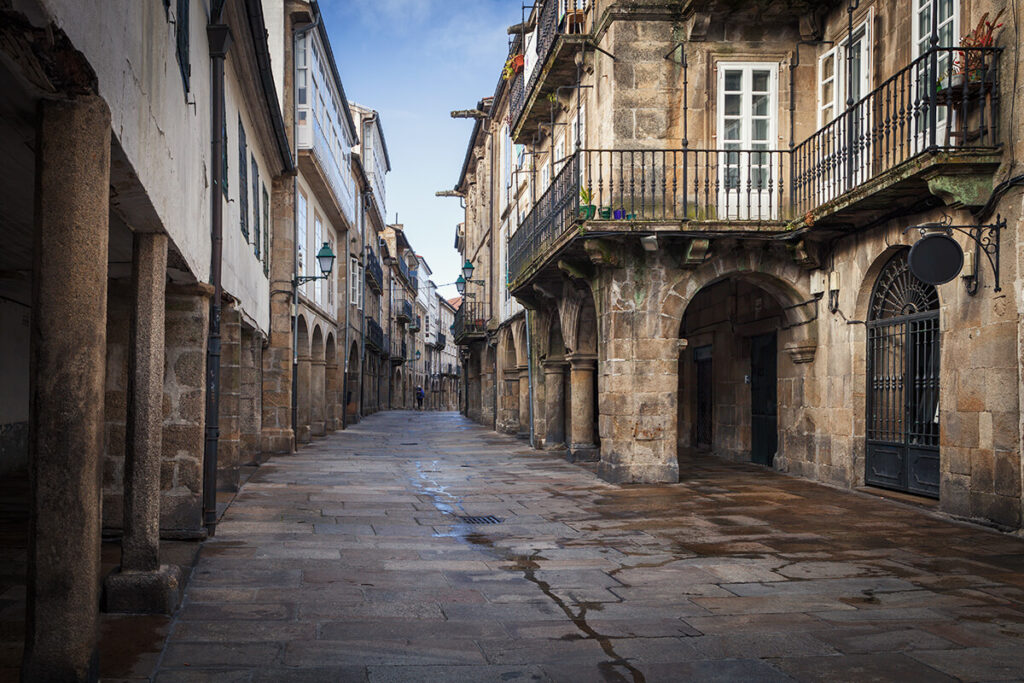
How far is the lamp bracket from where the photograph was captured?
9.20 metres

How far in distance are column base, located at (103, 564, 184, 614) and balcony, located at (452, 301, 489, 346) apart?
2813 cm

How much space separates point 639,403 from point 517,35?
11939 millimetres

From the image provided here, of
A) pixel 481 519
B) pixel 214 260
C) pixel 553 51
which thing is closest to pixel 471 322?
pixel 553 51

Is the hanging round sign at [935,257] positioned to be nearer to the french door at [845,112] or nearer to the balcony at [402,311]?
the french door at [845,112]

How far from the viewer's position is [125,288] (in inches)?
305

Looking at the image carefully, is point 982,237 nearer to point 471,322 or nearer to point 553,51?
point 553,51

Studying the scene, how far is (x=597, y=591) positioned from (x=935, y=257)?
5.33 meters

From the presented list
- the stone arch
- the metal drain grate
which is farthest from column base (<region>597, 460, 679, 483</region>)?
the metal drain grate

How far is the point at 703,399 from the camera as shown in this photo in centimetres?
1959

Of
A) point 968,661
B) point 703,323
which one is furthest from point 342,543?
point 703,323

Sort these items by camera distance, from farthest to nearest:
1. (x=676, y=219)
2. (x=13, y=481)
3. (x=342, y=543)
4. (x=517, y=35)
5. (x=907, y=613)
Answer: (x=517, y=35) < (x=676, y=219) < (x=13, y=481) < (x=342, y=543) < (x=907, y=613)

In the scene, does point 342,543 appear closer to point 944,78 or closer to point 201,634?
point 201,634

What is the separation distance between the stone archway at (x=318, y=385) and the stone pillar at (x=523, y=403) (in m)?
5.46

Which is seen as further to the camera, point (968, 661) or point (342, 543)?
point (342, 543)
